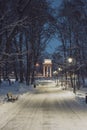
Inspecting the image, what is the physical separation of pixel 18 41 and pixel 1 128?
54.0 meters

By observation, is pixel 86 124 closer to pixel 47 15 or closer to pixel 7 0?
pixel 7 0

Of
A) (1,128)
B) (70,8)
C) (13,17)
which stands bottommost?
(1,128)

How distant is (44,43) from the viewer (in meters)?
73.0

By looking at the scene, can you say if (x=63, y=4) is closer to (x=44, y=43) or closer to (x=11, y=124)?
(x=44, y=43)

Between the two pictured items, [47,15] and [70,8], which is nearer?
[47,15]

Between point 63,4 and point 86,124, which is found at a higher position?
point 63,4

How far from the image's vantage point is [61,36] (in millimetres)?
69688

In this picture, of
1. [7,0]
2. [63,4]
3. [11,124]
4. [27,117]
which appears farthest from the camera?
[63,4]

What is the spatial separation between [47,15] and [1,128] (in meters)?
24.5

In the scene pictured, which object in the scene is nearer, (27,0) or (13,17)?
(13,17)

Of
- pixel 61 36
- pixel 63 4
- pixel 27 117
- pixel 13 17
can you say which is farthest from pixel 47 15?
pixel 61 36

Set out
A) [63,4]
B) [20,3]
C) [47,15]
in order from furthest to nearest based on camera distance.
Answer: [63,4] < [47,15] < [20,3]

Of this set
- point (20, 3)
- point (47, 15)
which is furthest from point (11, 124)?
point (47, 15)

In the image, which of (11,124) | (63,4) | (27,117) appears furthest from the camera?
(63,4)
